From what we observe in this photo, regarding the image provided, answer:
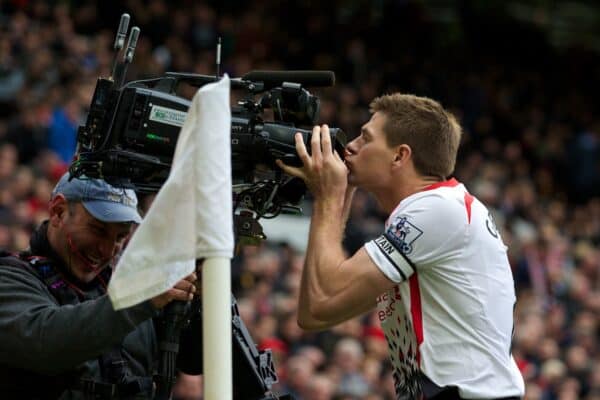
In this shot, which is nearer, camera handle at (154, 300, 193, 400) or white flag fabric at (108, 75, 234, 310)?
white flag fabric at (108, 75, 234, 310)

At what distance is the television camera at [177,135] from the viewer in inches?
149

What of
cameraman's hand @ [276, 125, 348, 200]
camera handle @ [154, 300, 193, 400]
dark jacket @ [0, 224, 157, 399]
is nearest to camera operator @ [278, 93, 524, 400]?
cameraman's hand @ [276, 125, 348, 200]

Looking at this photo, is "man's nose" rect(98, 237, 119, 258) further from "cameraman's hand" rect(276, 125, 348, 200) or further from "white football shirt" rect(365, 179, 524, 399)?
"white football shirt" rect(365, 179, 524, 399)

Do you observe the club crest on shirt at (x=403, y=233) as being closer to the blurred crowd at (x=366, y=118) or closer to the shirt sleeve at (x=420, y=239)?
the shirt sleeve at (x=420, y=239)

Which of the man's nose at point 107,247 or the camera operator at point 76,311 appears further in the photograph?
the man's nose at point 107,247

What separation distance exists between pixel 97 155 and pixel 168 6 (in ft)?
39.0

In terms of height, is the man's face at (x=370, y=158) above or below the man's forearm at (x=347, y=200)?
above

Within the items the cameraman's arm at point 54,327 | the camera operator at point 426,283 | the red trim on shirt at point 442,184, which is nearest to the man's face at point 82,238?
the cameraman's arm at point 54,327

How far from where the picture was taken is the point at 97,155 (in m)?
3.85

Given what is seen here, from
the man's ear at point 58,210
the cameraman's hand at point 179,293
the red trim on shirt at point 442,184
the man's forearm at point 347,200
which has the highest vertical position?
the red trim on shirt at point 442,184

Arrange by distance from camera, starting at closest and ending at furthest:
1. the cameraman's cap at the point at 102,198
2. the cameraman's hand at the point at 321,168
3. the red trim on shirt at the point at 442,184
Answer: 1. the cameraman's hand at the point at 321,168
2. the red trim on shirt at the point at 442,184
3. the cameraman's cap at the point at 102,198

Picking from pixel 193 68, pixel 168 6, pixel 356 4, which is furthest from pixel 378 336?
pixel 356 4

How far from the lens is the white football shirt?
3.96m

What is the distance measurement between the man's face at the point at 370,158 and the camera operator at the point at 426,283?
0.09 meters
